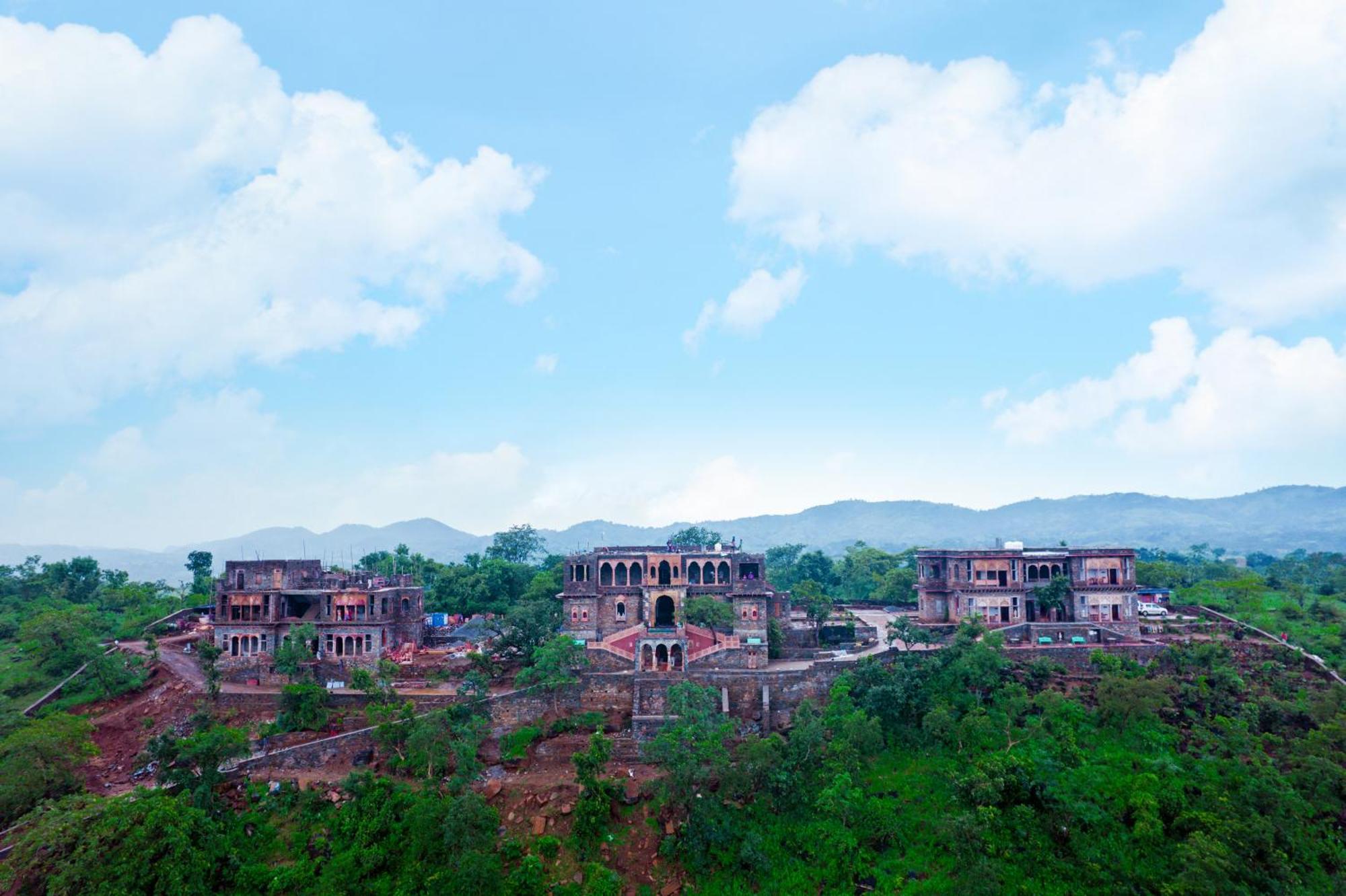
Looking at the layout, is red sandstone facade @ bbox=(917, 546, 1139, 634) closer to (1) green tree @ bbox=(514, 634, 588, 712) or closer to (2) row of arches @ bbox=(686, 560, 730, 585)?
(2) row of arches @ bbox=(686, 560, 730, 585)

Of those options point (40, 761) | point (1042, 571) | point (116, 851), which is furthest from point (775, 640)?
point (40, 761)

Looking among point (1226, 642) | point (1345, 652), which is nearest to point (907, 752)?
point (1226, 642)

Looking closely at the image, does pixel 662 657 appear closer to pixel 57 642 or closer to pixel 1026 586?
pixel 1026 586

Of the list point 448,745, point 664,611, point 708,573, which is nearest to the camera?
point 448,745

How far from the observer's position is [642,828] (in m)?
35.8

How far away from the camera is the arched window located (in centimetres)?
5600

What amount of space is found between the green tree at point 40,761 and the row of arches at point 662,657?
96.2 ft

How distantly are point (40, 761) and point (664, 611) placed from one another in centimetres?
3620

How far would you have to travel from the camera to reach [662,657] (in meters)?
45.7

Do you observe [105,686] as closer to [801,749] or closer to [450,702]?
[450,702]

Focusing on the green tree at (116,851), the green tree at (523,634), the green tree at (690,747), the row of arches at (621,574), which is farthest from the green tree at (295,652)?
the green tree at (690,747)

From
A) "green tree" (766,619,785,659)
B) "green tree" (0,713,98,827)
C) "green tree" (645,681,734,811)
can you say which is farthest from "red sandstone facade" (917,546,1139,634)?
"green tree" (0,713,98,827)

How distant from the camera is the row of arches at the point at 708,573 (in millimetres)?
56656

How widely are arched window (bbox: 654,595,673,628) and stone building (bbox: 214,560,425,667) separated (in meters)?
17.2
